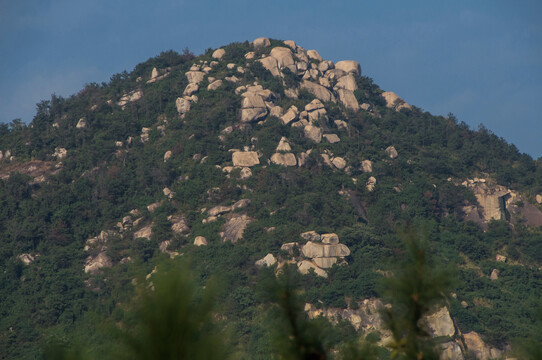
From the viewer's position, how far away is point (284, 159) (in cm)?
6309

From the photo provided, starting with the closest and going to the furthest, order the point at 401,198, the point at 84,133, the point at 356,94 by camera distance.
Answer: the point at 401,198
the point at 84,133
the point at 356,94

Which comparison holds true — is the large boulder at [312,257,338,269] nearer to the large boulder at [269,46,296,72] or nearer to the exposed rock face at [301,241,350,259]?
the exposed rock face at [301,241,350,259]

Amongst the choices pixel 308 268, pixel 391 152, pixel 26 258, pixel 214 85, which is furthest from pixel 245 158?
pixel 26 258

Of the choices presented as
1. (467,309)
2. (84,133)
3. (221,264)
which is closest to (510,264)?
(467,309)

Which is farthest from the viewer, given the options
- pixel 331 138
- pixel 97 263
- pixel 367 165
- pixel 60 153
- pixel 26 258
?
pixel 60 153

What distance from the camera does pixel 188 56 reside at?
87.1m

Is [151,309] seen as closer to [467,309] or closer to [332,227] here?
[467,309]

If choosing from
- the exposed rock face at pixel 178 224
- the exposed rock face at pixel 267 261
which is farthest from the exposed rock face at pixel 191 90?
the exposed rock face at pixel 267 261

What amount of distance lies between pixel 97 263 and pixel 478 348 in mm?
29008

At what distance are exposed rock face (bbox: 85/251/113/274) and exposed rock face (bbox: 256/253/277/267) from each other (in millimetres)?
12157

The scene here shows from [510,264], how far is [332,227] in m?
14.3

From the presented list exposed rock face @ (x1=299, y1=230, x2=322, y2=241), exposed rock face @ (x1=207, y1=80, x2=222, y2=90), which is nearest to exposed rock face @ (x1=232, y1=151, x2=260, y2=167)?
exposed rock face @ (x1=299, y1=230, x2=322, y2=241)

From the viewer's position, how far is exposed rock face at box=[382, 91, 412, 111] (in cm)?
8350

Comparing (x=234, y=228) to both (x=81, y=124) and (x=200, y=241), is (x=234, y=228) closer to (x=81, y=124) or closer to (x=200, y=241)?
(x=200, y=241)
